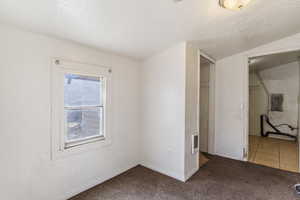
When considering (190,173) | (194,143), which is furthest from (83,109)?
(190,173)

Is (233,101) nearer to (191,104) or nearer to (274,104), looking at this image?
(191,104)

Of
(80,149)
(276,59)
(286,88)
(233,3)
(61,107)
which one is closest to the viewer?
(233,3)

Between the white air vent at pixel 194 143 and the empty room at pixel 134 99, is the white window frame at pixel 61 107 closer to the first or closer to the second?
the empty room at pixel 134 99

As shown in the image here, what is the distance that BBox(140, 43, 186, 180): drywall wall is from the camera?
237 cm

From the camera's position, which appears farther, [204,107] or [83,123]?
[204,107]

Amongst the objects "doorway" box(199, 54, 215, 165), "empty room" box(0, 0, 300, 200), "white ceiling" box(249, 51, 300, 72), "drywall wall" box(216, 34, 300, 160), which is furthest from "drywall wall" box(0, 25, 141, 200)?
"white ceiling" box(249, 51, 300, 72)

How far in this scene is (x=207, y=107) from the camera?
3.67 metres

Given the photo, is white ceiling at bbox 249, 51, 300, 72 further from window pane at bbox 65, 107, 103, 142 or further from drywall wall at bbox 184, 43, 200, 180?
window pane at bbox 65, 107, 103, 142

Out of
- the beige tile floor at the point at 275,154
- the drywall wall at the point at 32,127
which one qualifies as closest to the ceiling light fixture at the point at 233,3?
the drywall wall at the point at 32,127

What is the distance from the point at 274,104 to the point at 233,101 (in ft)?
10.0

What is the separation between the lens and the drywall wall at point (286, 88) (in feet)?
15.5

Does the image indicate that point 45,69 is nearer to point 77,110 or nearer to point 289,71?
point 77,110

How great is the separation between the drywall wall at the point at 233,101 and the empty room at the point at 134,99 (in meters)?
0.02

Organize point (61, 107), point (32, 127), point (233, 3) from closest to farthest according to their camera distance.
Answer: point (233, 3), point (32, 127), point (61, 107)
